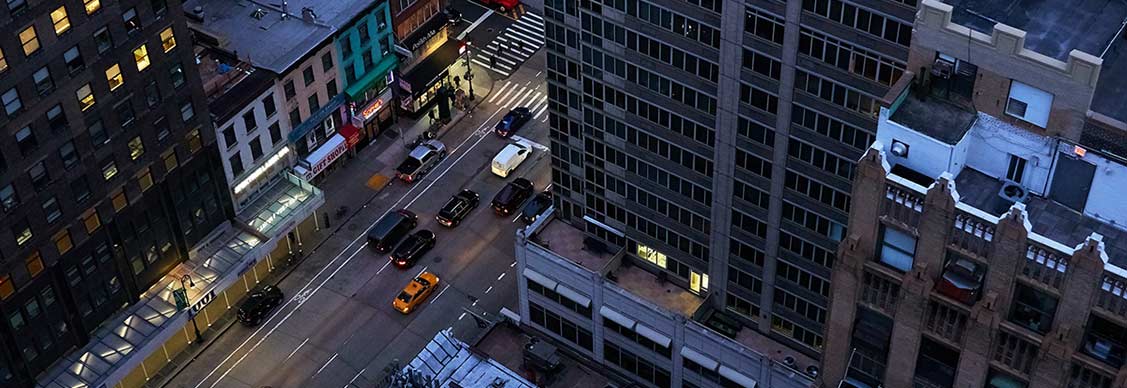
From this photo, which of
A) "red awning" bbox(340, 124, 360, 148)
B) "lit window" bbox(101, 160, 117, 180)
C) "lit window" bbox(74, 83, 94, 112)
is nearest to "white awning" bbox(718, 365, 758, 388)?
"lit window" bbox(101, 160, 117, 180)

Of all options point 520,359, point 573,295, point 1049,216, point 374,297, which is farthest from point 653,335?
point 1049,216

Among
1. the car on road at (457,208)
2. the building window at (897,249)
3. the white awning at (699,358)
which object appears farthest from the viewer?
the car on road at (457,208)

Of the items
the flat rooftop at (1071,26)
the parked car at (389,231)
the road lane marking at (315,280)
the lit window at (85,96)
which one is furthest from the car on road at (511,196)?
the flat rooftop at (1071,26)

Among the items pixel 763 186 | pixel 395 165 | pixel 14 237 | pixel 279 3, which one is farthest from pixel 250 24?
pixel 763 186

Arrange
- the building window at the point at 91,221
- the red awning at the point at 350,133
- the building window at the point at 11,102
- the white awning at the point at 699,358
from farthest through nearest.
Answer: the red awning at the point at 350,133 → the building window at the point at 91,221 → the white awning at the point at 699,358 → the building window at the point at 11,102

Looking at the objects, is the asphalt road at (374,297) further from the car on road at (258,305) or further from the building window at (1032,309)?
the building window at (1032,309)

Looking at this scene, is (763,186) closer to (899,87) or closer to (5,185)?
(899,87)

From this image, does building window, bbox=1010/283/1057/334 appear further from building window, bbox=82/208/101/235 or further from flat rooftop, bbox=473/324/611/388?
building window, bbox=82/208/101/235
